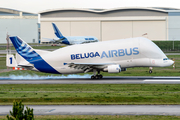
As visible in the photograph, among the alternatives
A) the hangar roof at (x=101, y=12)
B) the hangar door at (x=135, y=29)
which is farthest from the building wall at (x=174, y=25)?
the hangar roof at (x=101, y=12)

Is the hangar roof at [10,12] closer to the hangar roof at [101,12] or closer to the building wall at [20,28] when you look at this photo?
the building wall at [20,28]

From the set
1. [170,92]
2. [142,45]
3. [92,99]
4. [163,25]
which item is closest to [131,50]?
[142,45]

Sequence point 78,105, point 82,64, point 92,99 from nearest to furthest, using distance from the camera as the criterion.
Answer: point 78,105 → point 92,99 → point 82,64

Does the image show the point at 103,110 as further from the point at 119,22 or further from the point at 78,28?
the point at 78,28

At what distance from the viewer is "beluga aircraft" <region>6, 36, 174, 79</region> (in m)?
36.7

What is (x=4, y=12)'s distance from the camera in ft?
540

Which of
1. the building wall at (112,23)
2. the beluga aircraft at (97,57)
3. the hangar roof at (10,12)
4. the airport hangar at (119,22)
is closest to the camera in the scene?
the beluga aircraft at (97,57)

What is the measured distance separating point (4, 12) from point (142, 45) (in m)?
142

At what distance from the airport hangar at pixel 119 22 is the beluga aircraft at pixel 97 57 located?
283 ft

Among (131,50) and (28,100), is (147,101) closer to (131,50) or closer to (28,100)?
(28,100)

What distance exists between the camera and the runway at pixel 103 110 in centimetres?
1780

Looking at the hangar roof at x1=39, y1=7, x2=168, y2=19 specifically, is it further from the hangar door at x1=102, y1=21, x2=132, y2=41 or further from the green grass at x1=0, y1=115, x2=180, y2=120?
the green grass at x1=0, y1=115, x2=180, y2=120

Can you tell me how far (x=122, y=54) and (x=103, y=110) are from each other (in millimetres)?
18687

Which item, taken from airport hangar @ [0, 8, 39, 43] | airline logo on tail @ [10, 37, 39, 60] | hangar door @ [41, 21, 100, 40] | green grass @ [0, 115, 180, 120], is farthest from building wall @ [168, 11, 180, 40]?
green grass @ [0, 115, 180, 120]
